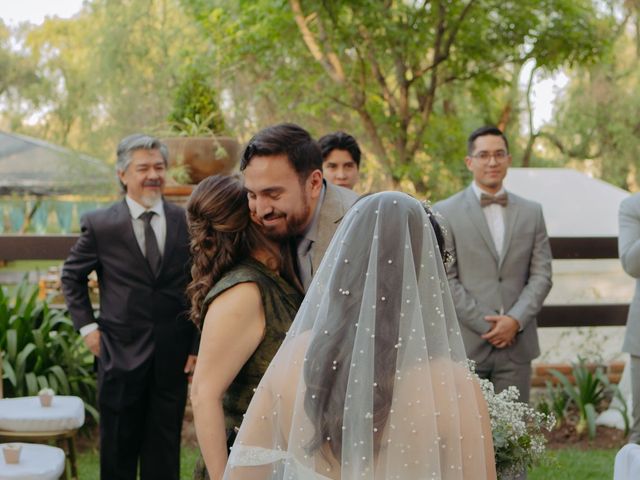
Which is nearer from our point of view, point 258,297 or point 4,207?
point 258,297

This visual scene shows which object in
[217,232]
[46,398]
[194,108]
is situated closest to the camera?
[217,232]

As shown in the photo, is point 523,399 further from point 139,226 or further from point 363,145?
point 363,145

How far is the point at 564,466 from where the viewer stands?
6.28m

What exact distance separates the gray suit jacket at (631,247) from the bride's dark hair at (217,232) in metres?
2.91

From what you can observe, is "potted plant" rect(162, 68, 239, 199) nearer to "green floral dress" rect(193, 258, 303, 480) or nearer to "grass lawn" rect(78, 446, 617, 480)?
"grass lawn" rect(78, 446, 617, 480)

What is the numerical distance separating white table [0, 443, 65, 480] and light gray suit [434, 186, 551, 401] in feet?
7.26

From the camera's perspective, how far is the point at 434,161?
14.8 metres

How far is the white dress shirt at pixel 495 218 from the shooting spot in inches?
214

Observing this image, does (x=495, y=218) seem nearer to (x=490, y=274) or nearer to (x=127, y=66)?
(x=490, y=274)

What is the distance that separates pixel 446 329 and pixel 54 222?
30.0 meters

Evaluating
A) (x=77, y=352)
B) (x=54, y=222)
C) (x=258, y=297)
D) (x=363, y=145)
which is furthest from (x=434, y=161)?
(x=54, y=222)

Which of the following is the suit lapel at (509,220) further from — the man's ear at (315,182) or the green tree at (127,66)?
the green tree at (127,66)

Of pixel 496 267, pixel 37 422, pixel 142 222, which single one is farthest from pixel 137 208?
pixel 496 267

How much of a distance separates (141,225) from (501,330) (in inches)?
78.8
